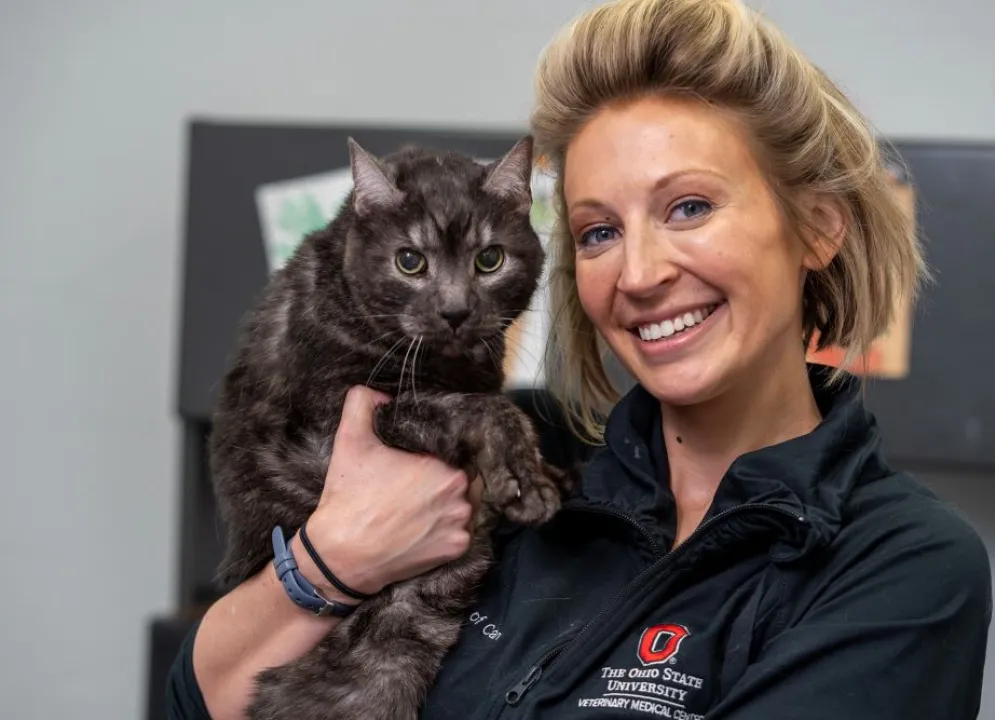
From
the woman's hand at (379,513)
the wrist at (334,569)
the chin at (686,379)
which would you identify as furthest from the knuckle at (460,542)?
the chin at (686,379)

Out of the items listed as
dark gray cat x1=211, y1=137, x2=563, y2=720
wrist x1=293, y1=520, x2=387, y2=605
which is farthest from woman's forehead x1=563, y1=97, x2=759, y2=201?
wrist x1=293, y1=520, x2=387, y2=605

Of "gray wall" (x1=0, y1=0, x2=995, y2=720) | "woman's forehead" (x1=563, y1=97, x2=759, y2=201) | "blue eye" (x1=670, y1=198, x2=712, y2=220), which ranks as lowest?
"gray wall" (x1=0, y1=0, x2=995, y2=720)

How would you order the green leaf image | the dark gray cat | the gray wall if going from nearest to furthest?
1. the dark gray cat
2. the green leaf image
3. the gray wall

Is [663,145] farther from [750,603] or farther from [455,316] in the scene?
[750,603]

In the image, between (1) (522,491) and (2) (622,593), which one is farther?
(1) (522,491)

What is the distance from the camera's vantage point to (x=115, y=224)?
3.27 metres

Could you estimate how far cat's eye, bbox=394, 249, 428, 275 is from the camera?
Result: 1.61m

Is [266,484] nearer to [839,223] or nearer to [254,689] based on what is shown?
[254,689]

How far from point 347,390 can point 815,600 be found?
28.7 inches

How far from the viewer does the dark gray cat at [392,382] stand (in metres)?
1.51

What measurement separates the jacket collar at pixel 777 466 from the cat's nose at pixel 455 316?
0.27 metres

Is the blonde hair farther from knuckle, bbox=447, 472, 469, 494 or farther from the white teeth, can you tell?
knuckle, bbox=447, 472, 469, 494

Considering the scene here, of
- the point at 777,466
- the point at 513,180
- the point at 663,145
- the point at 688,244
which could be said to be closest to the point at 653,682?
the point at 777,466

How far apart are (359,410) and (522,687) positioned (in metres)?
0.46
